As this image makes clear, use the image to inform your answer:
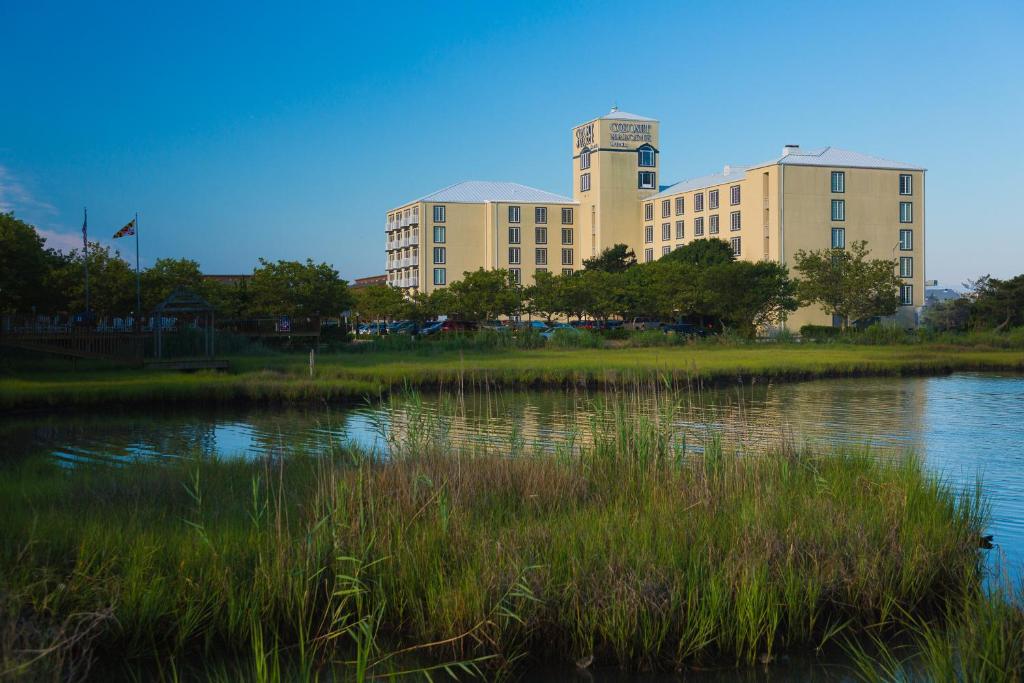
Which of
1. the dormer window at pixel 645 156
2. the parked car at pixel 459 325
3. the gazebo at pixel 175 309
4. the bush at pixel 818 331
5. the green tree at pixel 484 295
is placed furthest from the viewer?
the dormer window at pixel 645 156

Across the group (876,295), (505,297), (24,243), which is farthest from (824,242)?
(24,243)

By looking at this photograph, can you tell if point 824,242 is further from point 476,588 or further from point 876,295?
point 476,588

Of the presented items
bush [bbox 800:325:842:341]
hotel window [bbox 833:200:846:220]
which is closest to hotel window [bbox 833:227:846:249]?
hotel window [bbox 833:200:846:220]

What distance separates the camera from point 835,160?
6950cm

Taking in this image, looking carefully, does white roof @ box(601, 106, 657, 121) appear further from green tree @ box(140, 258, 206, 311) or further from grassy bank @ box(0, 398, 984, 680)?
grassy bank @ box(0, 398, 984, 680)

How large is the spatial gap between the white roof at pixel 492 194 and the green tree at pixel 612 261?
32.9 ft

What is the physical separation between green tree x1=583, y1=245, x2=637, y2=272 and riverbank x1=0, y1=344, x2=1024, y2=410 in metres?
34.6

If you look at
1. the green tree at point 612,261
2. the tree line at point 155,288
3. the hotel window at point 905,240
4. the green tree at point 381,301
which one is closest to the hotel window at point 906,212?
the hotel window at point 905,240

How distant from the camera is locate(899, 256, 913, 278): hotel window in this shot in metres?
69.7

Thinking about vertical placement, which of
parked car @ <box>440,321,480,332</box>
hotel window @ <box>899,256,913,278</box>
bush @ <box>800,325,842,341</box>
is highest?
hotel window @ <box>899,256,913,278</box>

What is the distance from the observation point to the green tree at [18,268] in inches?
1366

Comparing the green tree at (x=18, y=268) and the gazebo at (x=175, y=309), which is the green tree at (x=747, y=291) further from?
the green tree at (x=18, y=268)

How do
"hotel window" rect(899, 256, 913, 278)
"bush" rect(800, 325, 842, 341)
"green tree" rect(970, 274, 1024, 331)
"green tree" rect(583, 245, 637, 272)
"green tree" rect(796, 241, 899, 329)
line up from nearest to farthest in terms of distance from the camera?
"green tree" rect(970, 274, 1024, 331)
"green tree" rect(796, 241, 899, 329)
"bush" rect(800, 325, 842, 341)
"hotel window" rect(899, 256, 913, 278)
"green tree" rect(583, 245, 637, 272)

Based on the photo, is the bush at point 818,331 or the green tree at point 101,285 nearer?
the green tree at point 101,285
